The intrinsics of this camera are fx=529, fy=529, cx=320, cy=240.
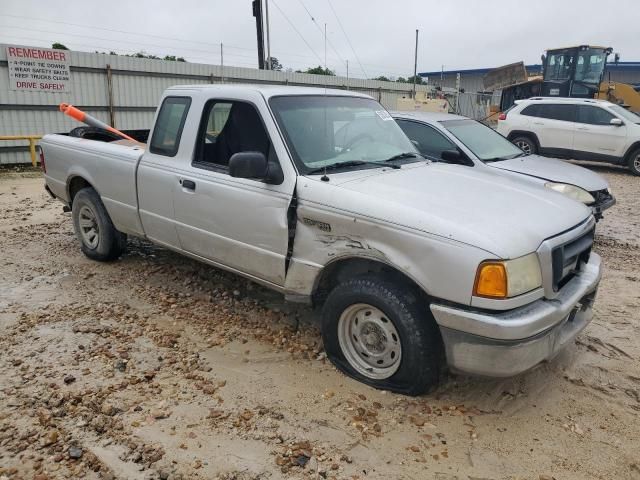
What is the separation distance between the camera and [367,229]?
126 inches

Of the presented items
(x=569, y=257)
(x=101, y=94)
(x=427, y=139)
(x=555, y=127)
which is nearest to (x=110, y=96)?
(x=101, y=94)

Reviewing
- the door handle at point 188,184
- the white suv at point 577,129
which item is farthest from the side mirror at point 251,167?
the white suv at point 577,129

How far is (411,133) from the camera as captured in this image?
23.8 feet

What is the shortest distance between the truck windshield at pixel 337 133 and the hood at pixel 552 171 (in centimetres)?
288

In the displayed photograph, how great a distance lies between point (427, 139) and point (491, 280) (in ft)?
15.1

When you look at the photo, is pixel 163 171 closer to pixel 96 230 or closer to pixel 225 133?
pixel 225 133

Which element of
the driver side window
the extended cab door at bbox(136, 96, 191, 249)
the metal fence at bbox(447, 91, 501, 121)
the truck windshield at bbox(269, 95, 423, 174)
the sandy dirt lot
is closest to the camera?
the sandy dirt lot

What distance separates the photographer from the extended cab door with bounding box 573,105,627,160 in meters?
12.8

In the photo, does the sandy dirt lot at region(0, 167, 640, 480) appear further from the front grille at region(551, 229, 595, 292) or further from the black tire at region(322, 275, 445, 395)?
the front grille at region(551, 229, 595, 292)

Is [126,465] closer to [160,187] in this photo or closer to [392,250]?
[392,250]

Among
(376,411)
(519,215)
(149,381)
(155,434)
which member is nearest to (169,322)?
(149,381)

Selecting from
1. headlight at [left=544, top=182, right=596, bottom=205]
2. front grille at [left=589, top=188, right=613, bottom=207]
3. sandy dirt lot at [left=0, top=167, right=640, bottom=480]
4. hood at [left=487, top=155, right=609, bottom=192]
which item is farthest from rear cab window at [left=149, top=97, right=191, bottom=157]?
front grille at [left=589, top=188, right=613, bottom=207]

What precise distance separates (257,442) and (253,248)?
4.69 feet

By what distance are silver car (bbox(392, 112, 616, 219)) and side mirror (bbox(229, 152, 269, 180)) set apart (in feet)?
11.7
